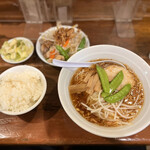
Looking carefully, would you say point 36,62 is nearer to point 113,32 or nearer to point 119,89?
point 119,89

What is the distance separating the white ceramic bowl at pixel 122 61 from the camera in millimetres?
929

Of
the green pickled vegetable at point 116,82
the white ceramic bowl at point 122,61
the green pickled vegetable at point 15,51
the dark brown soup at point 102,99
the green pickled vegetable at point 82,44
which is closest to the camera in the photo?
the white ceramic bowl at point 122,61

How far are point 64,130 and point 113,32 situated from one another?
145cm

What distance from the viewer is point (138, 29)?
200cm

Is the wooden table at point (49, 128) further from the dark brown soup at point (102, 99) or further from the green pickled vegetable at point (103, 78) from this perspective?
the green pickled vegetable at point (103, 78)

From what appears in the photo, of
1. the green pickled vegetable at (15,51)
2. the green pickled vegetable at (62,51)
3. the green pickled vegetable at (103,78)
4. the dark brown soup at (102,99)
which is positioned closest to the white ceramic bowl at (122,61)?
the dark brown soup at (102,99)

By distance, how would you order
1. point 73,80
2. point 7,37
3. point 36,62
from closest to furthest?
point 73,80
point 36,62
point 7,37

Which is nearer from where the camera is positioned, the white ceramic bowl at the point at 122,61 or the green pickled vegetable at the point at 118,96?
the white ceramic bowl at the point at 122,61

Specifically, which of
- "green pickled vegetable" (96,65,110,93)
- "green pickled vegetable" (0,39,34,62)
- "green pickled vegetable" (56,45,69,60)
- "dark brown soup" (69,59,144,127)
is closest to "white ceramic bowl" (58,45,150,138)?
"dark brown soup" (69,59,144,127)

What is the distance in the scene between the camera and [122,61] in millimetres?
1348

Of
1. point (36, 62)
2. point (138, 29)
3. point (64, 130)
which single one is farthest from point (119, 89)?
point (138, 29)

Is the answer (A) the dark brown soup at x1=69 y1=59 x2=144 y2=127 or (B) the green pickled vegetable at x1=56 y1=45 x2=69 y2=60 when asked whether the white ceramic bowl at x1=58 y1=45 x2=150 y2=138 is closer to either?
(A) the dark brown soup at x1=69 y1=59 x2=144 y2=127

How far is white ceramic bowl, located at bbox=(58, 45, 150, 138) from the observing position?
0.93 m

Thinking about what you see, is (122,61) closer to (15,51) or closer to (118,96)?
(118,96)
